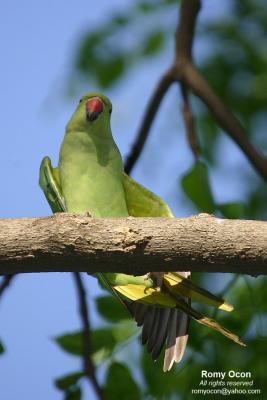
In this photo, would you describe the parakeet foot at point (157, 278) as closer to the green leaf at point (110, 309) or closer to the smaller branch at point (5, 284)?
the green leaf at point (110, 309)

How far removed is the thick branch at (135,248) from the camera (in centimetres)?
263

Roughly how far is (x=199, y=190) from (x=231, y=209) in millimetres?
160

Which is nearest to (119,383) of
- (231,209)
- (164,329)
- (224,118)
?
(164,329)

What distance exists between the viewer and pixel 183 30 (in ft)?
15.4

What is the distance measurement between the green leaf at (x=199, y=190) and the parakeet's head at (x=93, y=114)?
1.64 ft

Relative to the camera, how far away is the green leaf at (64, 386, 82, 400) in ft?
11.9

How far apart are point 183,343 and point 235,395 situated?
350 millimetres

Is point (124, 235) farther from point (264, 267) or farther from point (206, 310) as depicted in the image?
point (206, 310)

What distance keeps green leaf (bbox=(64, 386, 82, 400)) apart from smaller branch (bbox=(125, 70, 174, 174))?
1458 millimetres

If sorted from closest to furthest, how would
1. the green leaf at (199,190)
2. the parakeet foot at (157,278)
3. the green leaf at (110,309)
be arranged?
the parakeet foot at (157,278)
the green leaf at (199,190)
the green leaf at (110,309)

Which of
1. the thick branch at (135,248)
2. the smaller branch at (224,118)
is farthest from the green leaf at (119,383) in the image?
the smaller branch at (224,118)

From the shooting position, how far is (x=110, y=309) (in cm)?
377

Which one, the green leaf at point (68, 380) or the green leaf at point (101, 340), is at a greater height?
the green leaf at point (101, 340)

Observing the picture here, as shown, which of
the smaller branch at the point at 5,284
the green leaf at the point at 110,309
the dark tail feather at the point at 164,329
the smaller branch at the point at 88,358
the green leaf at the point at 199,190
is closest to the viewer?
the dark tail feather at the point at 164,329
